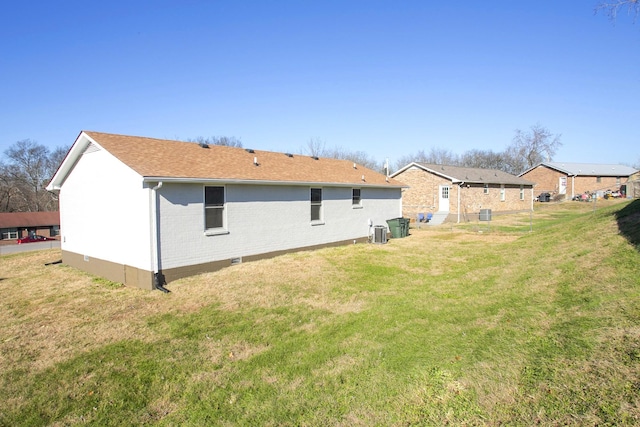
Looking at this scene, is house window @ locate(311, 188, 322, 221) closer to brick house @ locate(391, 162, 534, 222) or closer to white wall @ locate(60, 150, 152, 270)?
white wall @ locate(60, 150, 152, 270)

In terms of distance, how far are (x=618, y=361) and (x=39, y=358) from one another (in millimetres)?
8088

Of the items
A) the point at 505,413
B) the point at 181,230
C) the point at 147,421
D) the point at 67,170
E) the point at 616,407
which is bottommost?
the point at 147,421

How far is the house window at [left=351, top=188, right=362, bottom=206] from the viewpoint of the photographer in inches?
697

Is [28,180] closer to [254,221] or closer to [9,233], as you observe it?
[9,233]

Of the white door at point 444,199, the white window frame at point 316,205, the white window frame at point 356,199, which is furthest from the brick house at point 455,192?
the white window frame at point 316,205

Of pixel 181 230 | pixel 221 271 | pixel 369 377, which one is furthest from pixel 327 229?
pixel 369 377

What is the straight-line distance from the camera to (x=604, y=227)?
10.9 meters

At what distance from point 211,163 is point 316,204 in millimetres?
4731

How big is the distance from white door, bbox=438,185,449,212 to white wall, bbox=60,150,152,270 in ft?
78.4

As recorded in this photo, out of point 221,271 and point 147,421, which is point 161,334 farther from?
point 221,271

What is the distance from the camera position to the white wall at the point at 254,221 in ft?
35.9

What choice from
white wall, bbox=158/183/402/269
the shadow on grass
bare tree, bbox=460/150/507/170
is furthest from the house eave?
bare tree, bbox=460/150/507/170

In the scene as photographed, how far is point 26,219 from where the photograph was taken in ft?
153

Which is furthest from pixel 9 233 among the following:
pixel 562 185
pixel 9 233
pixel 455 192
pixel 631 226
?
pixel 562 185
